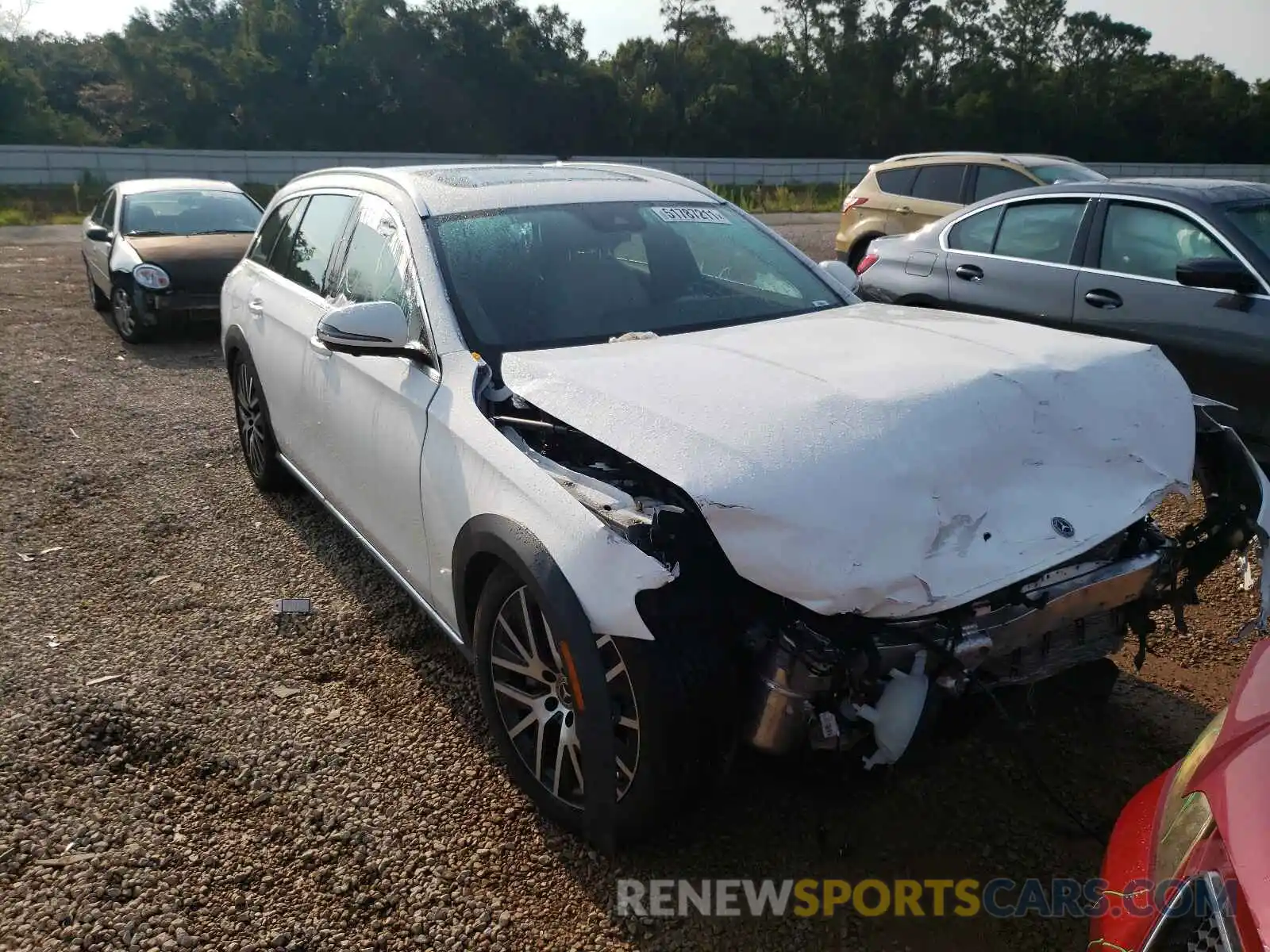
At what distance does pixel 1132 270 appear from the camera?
219 inches

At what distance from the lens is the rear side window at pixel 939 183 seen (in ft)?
31.8

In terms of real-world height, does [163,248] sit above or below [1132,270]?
below

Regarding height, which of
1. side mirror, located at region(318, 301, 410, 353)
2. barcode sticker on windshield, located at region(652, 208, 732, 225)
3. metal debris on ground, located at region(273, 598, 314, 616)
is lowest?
metal debris on ground, located at region(273, 598, 314, 616)

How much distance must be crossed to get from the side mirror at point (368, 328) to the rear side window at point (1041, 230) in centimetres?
450

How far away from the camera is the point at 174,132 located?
4725 centimetres

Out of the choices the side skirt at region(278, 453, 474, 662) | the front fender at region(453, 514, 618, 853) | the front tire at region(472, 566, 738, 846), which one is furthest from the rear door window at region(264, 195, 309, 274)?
the front fender at region(453, 514, 618, 853)

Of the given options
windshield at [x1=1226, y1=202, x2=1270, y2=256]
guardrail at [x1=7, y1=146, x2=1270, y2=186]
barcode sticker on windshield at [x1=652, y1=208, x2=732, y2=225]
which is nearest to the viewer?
barcode sticker on windshield at [x1=652, y1=208, x2=732, y2=225]

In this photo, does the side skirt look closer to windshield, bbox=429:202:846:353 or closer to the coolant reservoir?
windshield, bbox=429:202:846:353

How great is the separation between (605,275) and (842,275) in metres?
1.19

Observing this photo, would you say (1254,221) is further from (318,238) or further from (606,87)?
(606,87)

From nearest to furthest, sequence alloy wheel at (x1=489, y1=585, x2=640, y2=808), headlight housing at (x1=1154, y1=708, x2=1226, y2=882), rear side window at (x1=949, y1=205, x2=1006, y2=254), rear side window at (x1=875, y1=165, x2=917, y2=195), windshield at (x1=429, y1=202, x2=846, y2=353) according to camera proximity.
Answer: headlight housing at (x1=1154, y1=708, x2=1226, y2=882), alloy wheel at (x1=489, y1=585, x2=640, y2=808), windshield at (x1=429, y1=202, x2=846, y2=353), rear side window at (x1=949, y1=205, x2=1006, y2=254), rear side window at (x1=875, y1=165, x2=917, y2=195)

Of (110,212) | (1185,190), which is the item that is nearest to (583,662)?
(1185,190)

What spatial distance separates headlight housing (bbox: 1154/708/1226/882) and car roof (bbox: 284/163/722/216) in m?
2.80

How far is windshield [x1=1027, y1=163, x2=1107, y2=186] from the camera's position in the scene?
9.16 m
